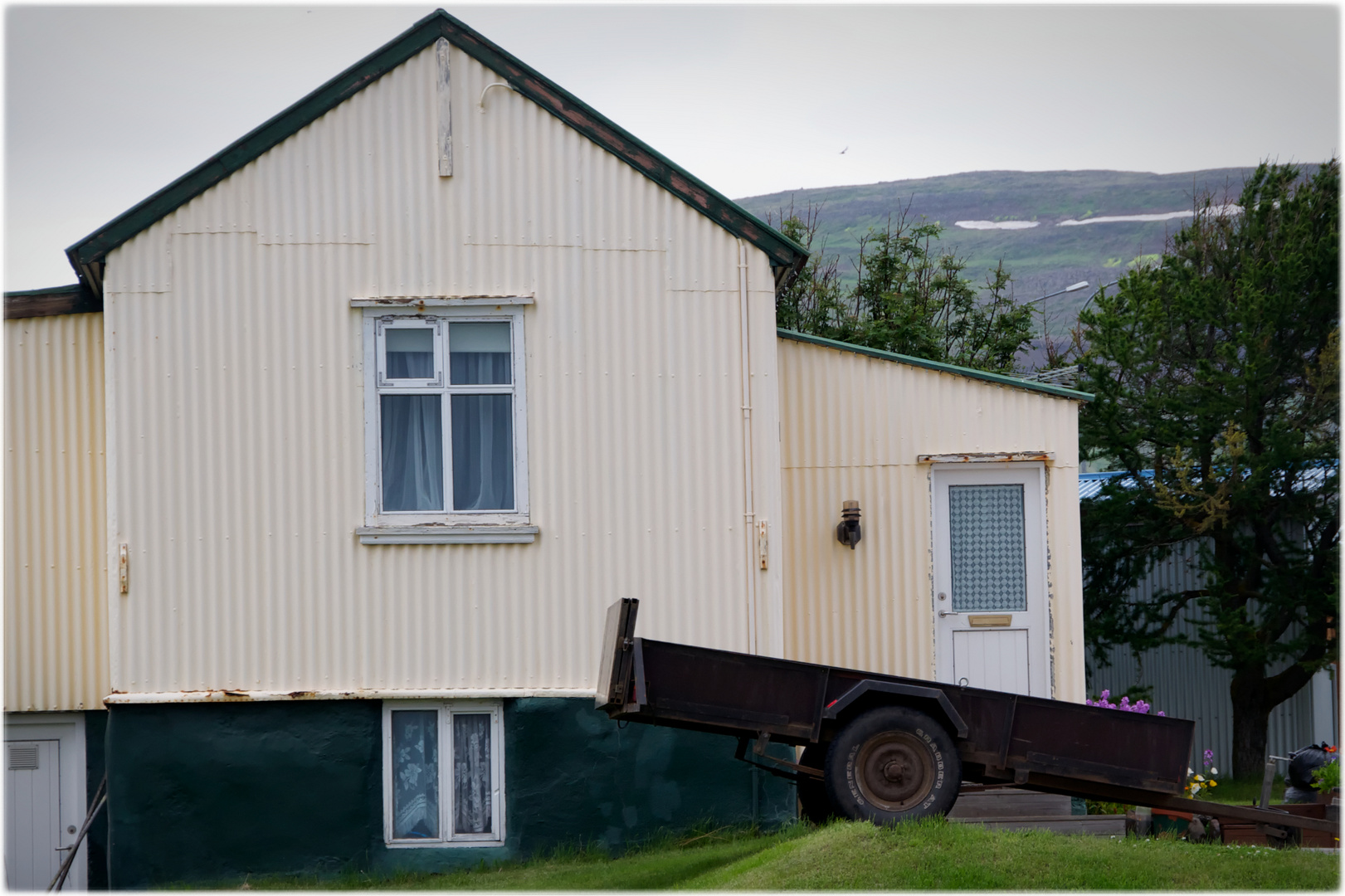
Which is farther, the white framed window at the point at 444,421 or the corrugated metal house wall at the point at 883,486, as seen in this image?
the corrugated metal house wall at the point at 883,486

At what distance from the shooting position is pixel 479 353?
31.5 feet

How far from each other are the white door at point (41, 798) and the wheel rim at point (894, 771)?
6212 millimetres

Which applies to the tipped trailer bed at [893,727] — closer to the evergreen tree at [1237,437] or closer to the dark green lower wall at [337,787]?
the dark green lower wall at [337,787]

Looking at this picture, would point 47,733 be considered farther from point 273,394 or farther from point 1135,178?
point 1135,178

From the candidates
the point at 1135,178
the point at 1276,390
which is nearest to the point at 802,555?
the point at 1276,390

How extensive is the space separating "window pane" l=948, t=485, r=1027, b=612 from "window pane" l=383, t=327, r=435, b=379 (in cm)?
440

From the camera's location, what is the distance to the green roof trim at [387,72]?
30.8 ft

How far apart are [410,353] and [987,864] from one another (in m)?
5.37

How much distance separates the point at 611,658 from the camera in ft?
24.3

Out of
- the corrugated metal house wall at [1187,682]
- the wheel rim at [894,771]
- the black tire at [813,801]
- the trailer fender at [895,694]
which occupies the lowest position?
the corrugated metal house wall at [1187,682]

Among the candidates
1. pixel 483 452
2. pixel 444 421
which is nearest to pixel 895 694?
pixel 483 452

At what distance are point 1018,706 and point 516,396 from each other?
416cm

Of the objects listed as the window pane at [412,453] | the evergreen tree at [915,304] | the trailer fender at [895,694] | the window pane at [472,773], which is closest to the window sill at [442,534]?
the window pane at [412,453]

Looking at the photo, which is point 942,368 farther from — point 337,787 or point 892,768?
point 337,787
